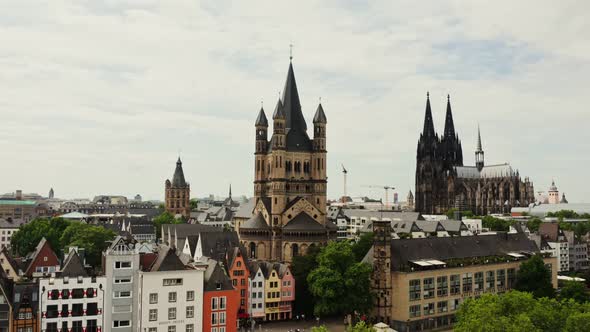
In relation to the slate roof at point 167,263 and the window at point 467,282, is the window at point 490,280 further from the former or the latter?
the slate roof at point 167,263

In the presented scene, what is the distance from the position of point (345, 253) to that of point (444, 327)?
20931 mm

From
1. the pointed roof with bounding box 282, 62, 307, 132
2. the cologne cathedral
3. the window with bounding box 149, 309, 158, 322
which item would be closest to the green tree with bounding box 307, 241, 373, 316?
the cologne cathedral

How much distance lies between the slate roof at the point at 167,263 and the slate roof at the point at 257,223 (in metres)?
47.2

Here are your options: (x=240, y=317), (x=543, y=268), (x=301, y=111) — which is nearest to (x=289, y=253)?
(x=240, y=317)

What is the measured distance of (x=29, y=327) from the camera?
7069 centimetres

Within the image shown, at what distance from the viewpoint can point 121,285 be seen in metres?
73.6

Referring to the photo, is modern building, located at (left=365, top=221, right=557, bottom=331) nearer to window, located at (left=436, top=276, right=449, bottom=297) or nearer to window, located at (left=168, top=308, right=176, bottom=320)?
window, located at (left=436, top=276, right=449, bottom=297)

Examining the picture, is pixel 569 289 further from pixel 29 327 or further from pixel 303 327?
pixel 29 327

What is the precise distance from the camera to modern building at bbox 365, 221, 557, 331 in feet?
313

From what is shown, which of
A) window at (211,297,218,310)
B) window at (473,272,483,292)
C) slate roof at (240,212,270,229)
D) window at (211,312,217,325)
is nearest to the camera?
window at (211,312,217,325)

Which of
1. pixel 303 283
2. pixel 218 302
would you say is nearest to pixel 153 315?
pixel 218 302

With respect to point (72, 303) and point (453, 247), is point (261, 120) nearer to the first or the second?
point (453, 247)

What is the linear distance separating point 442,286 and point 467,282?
265 inches

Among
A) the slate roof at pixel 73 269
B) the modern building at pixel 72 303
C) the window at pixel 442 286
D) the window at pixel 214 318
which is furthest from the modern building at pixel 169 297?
the window at pixel 442 286
